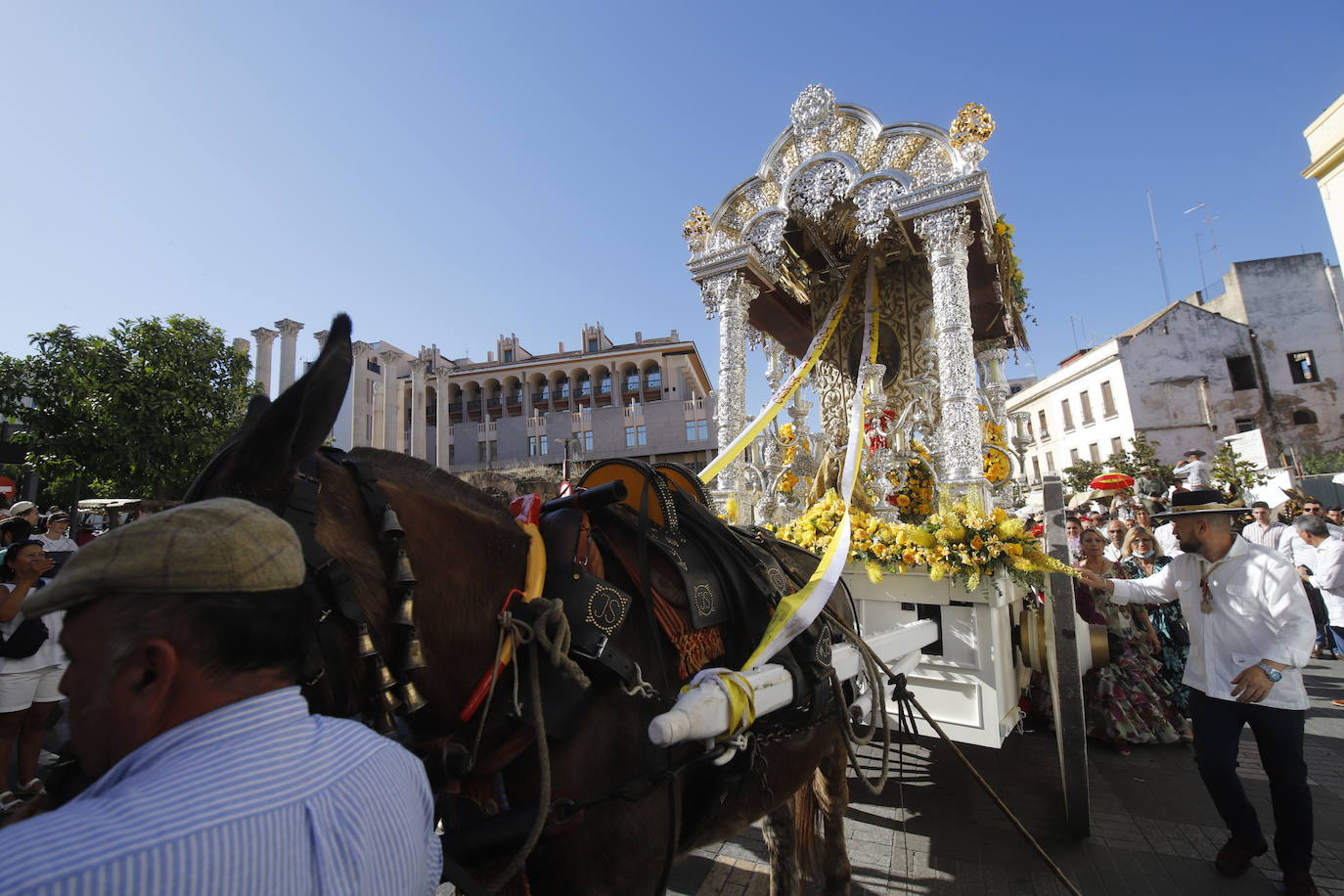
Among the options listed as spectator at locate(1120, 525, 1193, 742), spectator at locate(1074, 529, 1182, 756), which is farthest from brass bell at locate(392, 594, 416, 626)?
spectator at locate(1120, 525, 1193, 742)

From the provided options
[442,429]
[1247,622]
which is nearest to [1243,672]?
[1247,622]

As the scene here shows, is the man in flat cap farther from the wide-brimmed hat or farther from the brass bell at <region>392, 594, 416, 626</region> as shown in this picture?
the wide-brimmed hat

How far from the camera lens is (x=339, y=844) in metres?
0.76

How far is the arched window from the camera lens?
2746cm

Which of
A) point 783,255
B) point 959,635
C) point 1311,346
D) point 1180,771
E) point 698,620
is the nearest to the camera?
point 698,620

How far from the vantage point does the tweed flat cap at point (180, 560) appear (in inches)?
30.3

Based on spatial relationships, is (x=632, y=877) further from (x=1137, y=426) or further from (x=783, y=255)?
(x=1137, y=426)

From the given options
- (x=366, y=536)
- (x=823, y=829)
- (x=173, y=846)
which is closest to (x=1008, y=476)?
(x=823, y=829)

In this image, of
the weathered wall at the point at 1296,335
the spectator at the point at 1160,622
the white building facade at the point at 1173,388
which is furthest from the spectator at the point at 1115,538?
the weathered wall at the point at 1296,335

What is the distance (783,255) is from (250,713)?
7538 mm

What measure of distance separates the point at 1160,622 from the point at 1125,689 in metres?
1.23

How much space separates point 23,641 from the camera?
408 cm

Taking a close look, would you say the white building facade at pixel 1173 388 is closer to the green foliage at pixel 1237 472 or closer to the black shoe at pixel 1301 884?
the green foliage at pixel 1237 472

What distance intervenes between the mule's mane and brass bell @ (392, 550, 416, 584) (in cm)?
29
